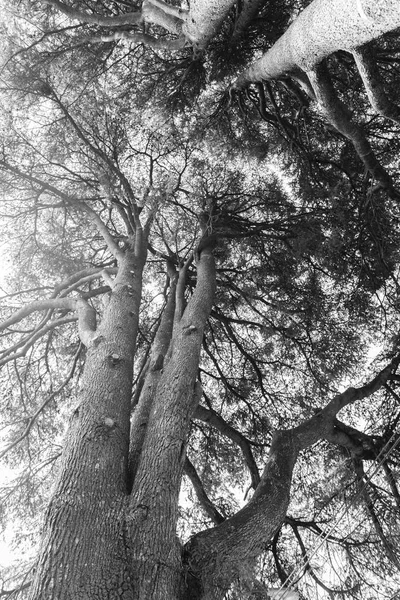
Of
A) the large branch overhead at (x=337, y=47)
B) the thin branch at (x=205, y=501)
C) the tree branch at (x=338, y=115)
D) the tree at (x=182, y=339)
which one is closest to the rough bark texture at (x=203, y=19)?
the tree at (x=182, y=339)

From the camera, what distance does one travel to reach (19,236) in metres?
6.48

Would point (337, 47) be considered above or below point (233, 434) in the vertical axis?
above

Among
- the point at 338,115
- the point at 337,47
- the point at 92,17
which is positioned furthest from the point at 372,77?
the point at 92,17

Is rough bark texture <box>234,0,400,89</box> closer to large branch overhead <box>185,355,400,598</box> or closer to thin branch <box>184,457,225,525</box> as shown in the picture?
large branch overhead <box>185,355,400,598</box>

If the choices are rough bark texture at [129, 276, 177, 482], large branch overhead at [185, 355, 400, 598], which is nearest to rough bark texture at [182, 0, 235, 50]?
rough bark texture at [129, 276, 177, 482]

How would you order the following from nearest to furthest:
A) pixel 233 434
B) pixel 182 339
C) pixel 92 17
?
pixel 182 339, pixel 92 17, pixel 233 434

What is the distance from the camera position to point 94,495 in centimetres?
236

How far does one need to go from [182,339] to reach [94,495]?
1667 mm

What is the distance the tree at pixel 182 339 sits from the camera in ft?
7.85

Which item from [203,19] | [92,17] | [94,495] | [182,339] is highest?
[92,17]

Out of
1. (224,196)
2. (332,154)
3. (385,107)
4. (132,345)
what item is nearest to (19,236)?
(224,196)

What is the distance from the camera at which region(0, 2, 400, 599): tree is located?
239 centimetres

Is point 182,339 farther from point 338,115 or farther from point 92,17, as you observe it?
point 92,17

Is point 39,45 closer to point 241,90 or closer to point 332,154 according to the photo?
point 241,90
